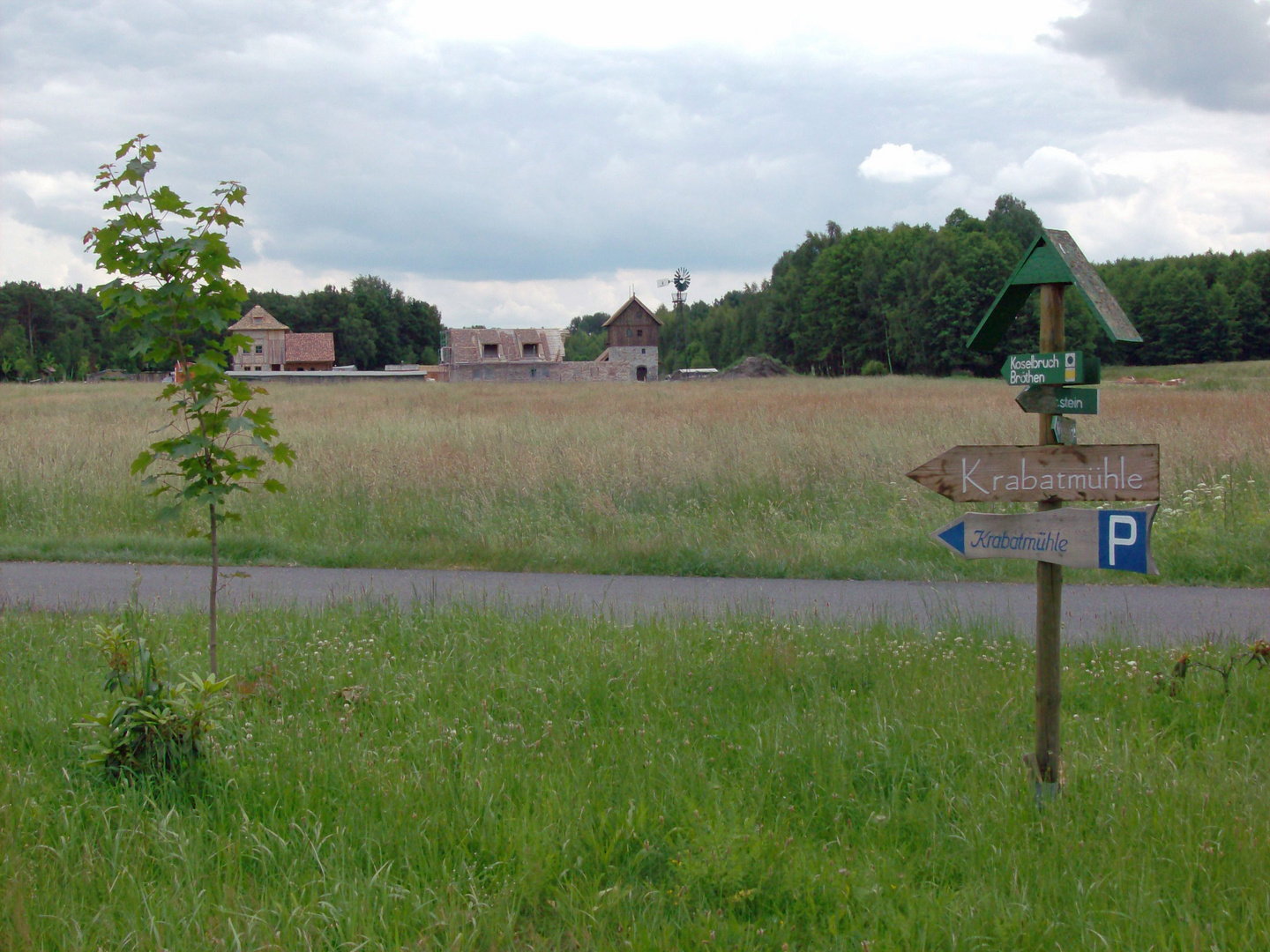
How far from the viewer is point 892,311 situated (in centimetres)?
8488

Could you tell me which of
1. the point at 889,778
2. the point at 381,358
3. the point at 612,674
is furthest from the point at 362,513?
the point at 381,358

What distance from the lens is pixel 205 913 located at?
134 inches

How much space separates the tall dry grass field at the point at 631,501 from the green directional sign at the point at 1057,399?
5.32 metres

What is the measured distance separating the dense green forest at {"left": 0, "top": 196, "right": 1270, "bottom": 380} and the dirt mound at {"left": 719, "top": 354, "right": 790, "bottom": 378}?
42.3 ft

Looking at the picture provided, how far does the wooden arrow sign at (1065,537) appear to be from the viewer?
3.83 m

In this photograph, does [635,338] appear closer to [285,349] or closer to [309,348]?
[309,348]

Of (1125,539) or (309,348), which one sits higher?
(309,348)

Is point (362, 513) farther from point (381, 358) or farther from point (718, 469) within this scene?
point (381, 358)

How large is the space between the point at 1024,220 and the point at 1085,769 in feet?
320

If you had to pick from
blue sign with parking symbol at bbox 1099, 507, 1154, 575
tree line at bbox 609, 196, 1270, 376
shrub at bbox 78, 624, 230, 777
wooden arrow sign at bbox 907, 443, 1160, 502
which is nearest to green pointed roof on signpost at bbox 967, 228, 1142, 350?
wooden arrow sign at bbox 907, 443, 1160, 502

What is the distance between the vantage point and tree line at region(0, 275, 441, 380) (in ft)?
324

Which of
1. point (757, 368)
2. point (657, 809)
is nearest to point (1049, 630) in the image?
point (657, 809)

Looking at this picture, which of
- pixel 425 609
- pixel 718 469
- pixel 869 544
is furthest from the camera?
pixel 718 469

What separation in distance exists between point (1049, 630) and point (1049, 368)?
1217 mm
